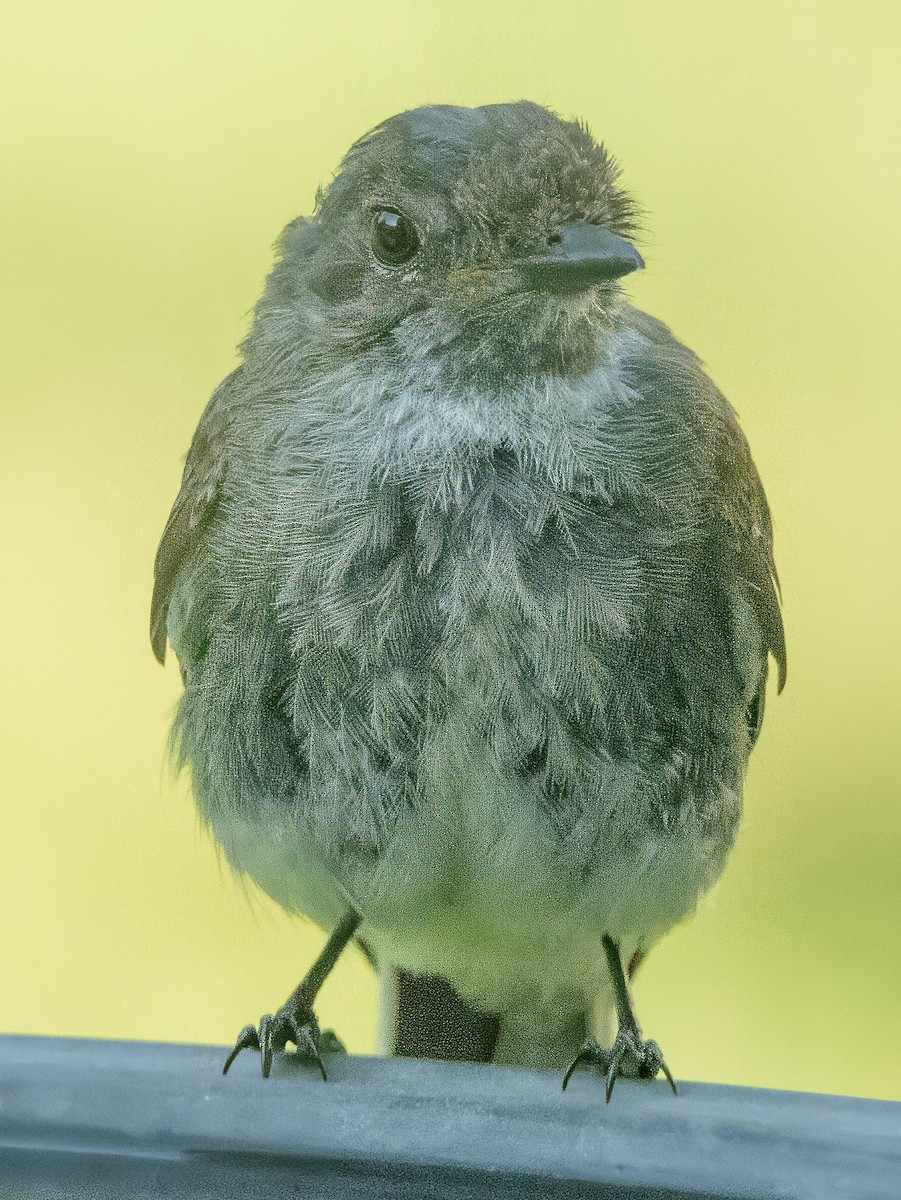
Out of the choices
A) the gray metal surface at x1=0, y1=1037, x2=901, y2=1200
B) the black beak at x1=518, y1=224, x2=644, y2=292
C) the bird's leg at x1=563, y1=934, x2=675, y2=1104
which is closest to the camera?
the gray metal surface at x1=0, y1=1037, x2=901, y2=1200

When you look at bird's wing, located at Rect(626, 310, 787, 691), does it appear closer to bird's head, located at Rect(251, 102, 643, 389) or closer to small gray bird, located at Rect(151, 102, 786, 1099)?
small gray bird, located at Rect(151, 102, 786, 1099)

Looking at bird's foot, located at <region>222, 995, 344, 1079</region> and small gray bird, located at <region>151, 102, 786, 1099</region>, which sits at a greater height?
small gray bird, located at <region>151, 102, 786, 1099</region>

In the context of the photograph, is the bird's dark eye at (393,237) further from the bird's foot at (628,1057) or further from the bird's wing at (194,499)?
the bird's foot at (628,1057)

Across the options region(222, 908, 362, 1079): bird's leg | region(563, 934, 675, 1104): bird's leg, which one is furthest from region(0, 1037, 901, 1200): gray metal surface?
region(563, 934, 675, 1104): bird's leg

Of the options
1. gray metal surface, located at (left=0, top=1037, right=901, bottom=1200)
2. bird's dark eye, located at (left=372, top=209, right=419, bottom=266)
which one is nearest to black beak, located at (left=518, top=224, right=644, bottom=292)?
bird's dark eye, located at (left=372, top=209, right=419, bottom=266)

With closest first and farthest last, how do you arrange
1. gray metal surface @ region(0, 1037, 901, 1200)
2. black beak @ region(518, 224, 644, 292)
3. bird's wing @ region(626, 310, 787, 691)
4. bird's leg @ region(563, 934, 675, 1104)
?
1. gray metal surface @ region(0, 1037, 901, 1200)
2. black beak @ region(518, 224, 644, 292)
3. bird's leg @ region(563, 934, 675, 1104)
4. bird's wing @ region(626, 310, 787, 691)

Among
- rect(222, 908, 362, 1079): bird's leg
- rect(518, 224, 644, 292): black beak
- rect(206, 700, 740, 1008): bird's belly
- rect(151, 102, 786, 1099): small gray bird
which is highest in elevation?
rect(518, 224, 644, 292): black beak

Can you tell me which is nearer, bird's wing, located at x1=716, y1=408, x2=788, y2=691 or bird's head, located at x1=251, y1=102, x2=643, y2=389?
bird's head, located at x1=251, y1=102, x2=643, y2=389

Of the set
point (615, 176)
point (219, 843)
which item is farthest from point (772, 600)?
point (219, 843)
